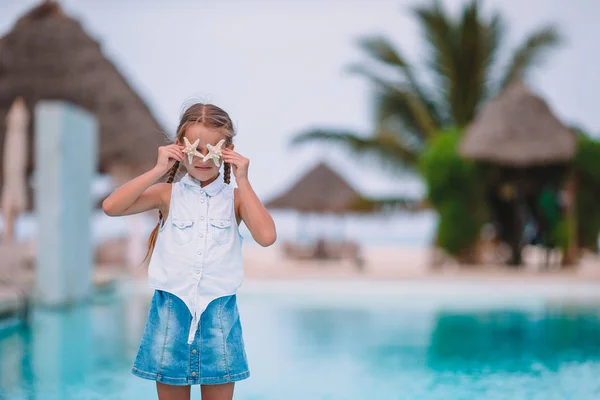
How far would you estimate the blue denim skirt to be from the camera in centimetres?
197

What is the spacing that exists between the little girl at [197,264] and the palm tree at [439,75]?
1432cm

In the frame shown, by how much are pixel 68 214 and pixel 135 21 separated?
86.1 feet

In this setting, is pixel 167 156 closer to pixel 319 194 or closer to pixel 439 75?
pixel 319 194

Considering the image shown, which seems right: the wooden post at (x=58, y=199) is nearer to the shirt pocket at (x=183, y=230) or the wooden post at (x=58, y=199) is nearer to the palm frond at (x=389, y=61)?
the shirt pocket at (x=183, y=230)

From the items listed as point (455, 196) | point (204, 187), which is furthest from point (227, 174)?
point (455, 196)

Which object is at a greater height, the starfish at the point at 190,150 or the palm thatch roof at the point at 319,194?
the palm thatch roof at the point at 319,194

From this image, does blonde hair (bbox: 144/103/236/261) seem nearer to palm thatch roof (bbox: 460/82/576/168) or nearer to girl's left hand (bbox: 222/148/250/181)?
girl's left hand (bbox: 222/148/250/181)

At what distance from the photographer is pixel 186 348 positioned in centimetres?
198

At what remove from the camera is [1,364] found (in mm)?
4871

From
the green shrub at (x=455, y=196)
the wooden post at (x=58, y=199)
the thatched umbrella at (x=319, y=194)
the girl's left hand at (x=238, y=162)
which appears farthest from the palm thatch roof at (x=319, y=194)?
the girl's left hand at (x=238, y=162)

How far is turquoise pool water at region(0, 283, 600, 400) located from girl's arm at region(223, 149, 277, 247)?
2039 mm

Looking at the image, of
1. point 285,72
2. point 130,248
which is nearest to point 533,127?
point 130,248

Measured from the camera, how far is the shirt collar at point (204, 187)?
2105 millimetres

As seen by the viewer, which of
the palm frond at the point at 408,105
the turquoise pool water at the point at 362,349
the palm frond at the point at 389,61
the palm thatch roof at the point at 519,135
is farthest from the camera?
the palm frond at the point at 408,105
